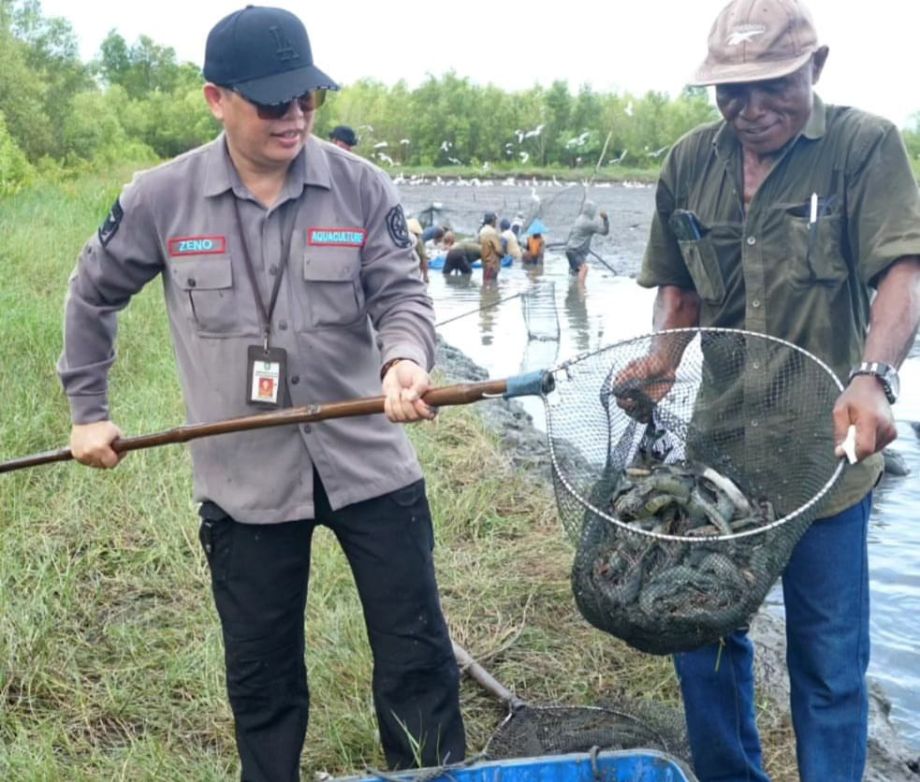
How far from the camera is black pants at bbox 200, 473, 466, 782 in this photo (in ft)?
10.3

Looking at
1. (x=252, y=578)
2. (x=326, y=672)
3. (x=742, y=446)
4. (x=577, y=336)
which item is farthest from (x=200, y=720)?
(x=577, y=336)

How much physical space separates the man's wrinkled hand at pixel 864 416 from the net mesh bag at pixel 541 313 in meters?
12.2

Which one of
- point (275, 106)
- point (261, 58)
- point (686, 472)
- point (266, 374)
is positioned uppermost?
point (261, 58)

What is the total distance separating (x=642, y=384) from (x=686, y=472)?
0.28m

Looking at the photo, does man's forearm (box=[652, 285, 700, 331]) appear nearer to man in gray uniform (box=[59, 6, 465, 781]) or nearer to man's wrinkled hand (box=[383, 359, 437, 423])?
man in gray uniform (box=[59, 6, 465, 781])

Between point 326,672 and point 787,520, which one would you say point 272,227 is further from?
point 326,672

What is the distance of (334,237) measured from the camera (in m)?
3.01

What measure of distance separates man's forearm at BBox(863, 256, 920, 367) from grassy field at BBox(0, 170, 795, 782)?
5.25ft

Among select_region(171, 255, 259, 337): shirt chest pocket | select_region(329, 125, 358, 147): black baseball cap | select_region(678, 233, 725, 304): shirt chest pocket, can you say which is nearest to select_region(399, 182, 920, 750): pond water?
select_region(678, 233, 725, 304): shirt chest pocket

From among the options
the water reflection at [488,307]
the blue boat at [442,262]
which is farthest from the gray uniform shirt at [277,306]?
the blue boat at [442,262]

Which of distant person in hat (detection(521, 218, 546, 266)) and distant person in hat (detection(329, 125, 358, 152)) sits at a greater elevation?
distant person in hat (detection(329, 125, 358, 152))

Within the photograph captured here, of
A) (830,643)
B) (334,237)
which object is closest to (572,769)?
(830,643)

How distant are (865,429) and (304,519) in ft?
4.69

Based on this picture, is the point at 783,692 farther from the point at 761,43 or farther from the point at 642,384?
the point at 761,43
